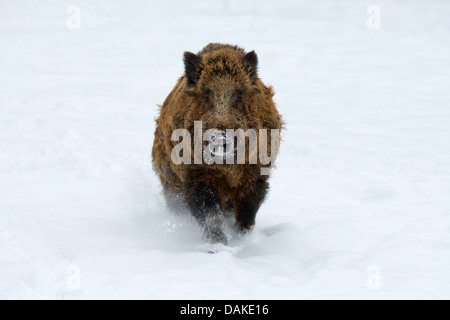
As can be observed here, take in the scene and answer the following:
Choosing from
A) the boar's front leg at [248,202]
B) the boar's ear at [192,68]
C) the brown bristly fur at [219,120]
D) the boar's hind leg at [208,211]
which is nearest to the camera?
the brown bristly fur at [219,120]

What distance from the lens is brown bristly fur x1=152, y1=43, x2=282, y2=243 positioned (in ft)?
15.8

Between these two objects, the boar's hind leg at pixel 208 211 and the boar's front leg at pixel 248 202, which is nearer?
the boar's hind leg at pixel 208 211

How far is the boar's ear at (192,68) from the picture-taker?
5020mm

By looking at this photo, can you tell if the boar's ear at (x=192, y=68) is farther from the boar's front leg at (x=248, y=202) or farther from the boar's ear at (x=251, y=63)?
the boar's front leg at (x=248, y=202)

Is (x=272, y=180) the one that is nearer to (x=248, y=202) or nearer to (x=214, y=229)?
(x=248, y=202)

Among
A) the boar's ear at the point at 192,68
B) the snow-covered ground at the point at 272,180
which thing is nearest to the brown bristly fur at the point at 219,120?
the boar's ear at the point at 192,68

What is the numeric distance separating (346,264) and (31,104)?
326 inches

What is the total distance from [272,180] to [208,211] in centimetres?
271

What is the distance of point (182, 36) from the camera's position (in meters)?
18.8

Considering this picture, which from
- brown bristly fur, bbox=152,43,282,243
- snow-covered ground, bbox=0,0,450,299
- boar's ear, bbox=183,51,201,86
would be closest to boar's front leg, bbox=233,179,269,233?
brown bristly fur, bbox=152,43,282,243

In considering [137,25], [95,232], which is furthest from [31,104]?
[137,25]

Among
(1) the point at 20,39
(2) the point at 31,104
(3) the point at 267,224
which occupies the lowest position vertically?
(3) the point at 267,224

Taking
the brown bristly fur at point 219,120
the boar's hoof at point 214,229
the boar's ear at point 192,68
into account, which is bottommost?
the boar's hoof at point 214,229

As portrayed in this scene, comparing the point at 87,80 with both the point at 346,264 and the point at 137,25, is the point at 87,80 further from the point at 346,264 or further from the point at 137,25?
the point at 346,264
